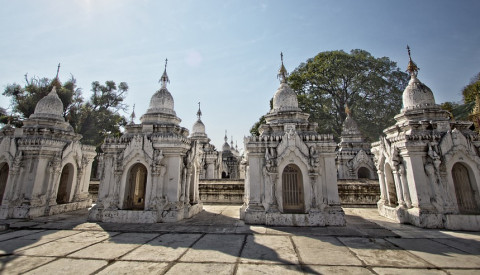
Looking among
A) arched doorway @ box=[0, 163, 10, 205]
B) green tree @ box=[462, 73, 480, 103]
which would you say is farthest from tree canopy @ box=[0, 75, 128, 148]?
green tree @ box=[462, 73, 480, 103]

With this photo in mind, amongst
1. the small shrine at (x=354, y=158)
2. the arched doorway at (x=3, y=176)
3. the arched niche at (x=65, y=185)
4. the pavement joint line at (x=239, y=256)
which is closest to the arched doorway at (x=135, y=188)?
the arched niche at (x=65, y=185)

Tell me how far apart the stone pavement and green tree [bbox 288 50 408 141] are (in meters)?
23.7

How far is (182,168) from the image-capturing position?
1113 centimetres

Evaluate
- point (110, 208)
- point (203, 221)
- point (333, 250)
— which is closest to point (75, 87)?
point (110, 208)

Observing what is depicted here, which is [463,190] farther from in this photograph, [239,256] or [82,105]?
[82,105]

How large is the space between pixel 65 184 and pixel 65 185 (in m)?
0.06

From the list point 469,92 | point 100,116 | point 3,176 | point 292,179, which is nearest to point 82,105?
point 100,116

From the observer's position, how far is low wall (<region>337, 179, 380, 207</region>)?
14.4 m

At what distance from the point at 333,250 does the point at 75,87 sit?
142ft

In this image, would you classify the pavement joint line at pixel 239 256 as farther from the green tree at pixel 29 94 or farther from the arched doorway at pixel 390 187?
the green tree at pixel 29 94

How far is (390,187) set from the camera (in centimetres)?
1164

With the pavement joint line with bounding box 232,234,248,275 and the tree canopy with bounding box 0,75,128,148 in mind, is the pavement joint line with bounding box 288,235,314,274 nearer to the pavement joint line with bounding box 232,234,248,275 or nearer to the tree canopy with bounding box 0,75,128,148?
the pavement joint line with bounding box 232,234,248,275

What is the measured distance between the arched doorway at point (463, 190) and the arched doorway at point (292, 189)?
6602 millimetres

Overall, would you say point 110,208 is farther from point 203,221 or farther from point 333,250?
point 333,250
